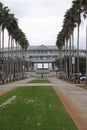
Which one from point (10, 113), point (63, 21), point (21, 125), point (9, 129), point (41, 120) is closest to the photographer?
point (9, 129)

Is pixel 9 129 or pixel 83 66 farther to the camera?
pixel 83 66

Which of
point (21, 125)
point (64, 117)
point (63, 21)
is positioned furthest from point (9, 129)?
point (63, 21)

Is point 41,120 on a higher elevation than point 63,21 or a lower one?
lower

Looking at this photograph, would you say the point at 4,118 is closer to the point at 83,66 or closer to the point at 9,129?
the point at 9,129

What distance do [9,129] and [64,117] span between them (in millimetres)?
4520

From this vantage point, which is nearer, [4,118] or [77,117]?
[4,118]

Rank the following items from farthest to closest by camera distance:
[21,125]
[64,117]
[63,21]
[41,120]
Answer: [63,21] < [64,117] < [41,120] < [21,125]

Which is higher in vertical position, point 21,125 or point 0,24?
point 0,24

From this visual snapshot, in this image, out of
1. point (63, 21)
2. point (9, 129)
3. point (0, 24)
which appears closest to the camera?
point (9, 129)

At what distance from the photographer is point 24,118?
1783 cm

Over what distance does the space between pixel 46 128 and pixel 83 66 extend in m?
162

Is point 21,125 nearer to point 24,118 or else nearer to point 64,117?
point 24,118

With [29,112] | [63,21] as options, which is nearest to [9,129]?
[29,112]

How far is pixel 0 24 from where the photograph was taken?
8819 centimetres
